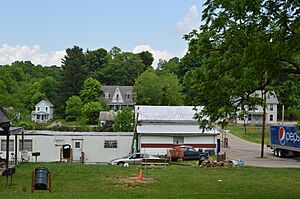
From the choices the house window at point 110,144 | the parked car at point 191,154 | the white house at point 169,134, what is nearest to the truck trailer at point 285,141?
the white house at point 169,134

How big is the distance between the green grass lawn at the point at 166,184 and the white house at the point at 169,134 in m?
13.1

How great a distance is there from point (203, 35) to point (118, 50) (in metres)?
116

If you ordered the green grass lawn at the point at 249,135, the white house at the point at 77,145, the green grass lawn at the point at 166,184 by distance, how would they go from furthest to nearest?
the green grass lawn at the point at 249,135 < the white house at the point at 77,145 < the green grass lawn at the point at 166,184

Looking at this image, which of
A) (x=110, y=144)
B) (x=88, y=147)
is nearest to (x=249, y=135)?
(x=110, y=144)

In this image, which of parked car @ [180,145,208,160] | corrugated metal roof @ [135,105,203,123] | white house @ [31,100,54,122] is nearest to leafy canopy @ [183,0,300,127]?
parked car @ [180,145,208,160]

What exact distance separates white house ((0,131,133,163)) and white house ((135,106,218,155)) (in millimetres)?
5046

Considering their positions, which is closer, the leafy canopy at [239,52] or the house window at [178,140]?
the leafy canopy at [239,52]

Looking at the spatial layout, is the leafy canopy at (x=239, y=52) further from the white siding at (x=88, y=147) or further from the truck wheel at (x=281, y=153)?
the truck wheel at (x=281, y=153)

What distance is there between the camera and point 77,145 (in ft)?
113

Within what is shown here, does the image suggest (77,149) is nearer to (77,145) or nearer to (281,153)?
(77,145)

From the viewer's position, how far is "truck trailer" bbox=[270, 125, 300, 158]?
38.4 metres

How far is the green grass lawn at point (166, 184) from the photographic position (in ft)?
49.3

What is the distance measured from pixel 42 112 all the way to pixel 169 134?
51.2 meters

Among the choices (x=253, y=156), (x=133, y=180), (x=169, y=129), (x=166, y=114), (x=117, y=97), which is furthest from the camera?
(x=117, y=97)
